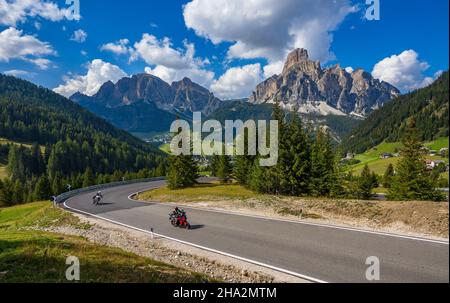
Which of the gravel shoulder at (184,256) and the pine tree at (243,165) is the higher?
the pine tree at (243,165)

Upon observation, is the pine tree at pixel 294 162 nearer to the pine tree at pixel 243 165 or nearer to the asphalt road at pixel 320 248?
the pine tree at pixel 243 165

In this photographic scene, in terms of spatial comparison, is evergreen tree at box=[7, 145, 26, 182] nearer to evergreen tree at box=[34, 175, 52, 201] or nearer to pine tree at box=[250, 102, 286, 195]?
evergreen tree at box=[34, 175, 52, 201]

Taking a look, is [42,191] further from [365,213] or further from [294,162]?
[365,213]

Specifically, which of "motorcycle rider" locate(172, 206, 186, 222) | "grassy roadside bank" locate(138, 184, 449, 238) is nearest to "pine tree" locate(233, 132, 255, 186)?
"grassy roadside bank" locate(138, 184, 449, 238)

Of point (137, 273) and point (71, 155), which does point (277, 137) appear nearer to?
point (137, 273)

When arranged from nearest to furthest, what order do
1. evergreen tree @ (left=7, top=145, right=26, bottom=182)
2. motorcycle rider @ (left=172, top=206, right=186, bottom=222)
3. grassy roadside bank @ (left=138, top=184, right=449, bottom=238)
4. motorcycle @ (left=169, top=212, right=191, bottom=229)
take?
grassy roadside bank @ (left=138, top=184, right=449, bottom=238) < motorcycle @ (left=169, top=212, right=191, bottom=229) < motorcycle rider @ (left=172, top=206, right=186, bottom=222) < evergreen tree @ (left=7, top=145, right=26, bottom=182)

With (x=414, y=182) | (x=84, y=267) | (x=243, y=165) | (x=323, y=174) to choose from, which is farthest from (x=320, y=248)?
(x=243, y=165)

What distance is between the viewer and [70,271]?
10914mm

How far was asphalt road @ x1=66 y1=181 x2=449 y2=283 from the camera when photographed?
1054 centimetres

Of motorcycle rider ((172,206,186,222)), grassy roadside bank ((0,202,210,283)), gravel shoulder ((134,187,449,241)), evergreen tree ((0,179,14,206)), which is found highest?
gravel shoulder ((134,187,449,241))

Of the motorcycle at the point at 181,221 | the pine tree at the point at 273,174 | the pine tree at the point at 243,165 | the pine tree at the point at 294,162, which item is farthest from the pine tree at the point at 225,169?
the motorcycle at the point at 181,221

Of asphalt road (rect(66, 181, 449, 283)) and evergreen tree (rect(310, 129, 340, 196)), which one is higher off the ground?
evergreen tree (rect(310, 129, 340, 196))

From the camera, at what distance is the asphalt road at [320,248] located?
1054 cm

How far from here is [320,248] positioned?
13859 mm
